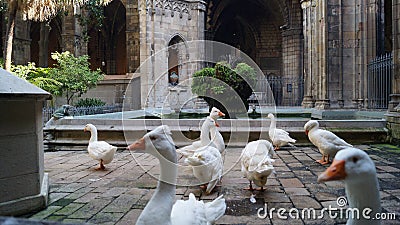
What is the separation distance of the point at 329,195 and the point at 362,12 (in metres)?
9.50

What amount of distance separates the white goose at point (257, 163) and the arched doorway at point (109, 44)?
26478 mm

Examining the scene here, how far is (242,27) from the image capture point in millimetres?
30156

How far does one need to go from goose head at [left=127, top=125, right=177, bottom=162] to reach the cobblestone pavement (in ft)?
2.79

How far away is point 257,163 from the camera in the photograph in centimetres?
363

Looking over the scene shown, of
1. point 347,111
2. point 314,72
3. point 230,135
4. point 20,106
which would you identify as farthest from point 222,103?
point 20,106

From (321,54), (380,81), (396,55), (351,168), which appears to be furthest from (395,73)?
(351,168)

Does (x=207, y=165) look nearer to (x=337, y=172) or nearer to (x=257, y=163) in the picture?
(x=257, y=163)

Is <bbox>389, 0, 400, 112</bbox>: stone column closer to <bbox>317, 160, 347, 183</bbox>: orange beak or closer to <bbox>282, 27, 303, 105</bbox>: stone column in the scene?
<bbox>317, 160, 347, 183</bbox>: orange beak

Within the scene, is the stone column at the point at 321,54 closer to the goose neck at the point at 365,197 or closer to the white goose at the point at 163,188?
the white goose at the point at 163,188

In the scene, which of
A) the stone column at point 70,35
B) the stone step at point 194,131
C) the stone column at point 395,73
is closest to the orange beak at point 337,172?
the stone step at point 194,131

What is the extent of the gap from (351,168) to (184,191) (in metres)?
2.70

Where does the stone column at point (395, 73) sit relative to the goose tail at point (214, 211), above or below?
above

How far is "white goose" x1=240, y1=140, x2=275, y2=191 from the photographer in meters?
3.58

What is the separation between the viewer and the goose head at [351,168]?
1501mm
